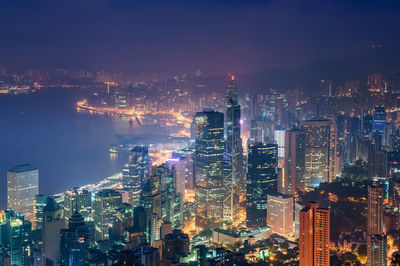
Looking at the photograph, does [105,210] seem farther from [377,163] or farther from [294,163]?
[377,163]

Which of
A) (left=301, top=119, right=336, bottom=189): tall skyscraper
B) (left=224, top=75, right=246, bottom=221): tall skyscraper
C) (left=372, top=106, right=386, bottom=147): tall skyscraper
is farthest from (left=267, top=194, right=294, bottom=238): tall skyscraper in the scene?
(left=372, top=106, right=386, bottom=147): tall skyscraper

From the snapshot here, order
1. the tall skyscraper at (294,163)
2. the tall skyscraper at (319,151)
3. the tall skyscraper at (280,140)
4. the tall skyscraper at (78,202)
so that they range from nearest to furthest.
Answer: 1. the tall skyscraper at (78,202)
2. the tall skyscraper at (294,163)
3. the tall skyscraper at (319,151)
4. the tall skyscraper at (280,140)

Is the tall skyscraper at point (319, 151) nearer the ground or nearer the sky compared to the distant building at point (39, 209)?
nearer the sky

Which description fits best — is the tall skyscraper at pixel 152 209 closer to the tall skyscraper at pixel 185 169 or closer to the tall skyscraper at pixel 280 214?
the tall skyscraper at pixel 185 169

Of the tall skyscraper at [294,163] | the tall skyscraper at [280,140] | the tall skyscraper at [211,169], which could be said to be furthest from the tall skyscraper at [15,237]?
the tall skyscraper at [280,140]

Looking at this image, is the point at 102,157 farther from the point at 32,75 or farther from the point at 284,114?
the point at 284,114

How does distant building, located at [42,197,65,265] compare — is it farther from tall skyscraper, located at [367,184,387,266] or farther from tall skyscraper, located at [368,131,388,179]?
tall skyscraper, located at [368,131,388,179]

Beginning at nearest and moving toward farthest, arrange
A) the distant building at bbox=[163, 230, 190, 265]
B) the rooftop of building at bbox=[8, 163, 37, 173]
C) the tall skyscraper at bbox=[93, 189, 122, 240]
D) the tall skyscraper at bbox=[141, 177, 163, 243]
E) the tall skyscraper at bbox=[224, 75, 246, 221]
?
the distant building at bbox=[163, 230, 190, 265], the tall skyscraper at bbox=[141, 177, 163, 243], the tall skyscraper at bbox=[93, 189, 122, 240], the rooftop of building at bbox=[8, 163, 37, 173], the tall skyscraper at bbox=[224, 75, 246, 221]
